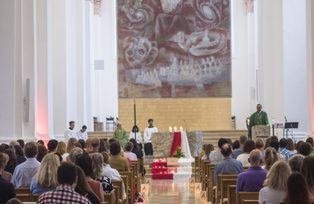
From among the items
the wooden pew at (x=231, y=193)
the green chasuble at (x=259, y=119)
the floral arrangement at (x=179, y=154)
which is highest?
the green chasuble at (x=259, y=119)

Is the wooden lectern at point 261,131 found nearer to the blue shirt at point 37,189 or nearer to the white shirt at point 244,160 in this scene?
the white shirt at point 244,160

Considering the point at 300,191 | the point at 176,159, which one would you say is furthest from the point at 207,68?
the point at 300,191

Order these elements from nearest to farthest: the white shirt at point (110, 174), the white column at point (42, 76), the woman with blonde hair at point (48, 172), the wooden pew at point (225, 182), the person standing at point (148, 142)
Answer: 1. the woman with blonde hair at point (48, 172)
2. the white shirt at point (110, 174)
3. the wooden pew at point (225, 182)
4. the white column at point (42, 76)
5. the person standing at point (148, 142)

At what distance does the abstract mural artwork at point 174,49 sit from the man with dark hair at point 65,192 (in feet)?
103

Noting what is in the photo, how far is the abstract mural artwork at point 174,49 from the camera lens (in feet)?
127

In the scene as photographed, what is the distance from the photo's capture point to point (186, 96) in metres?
38.8

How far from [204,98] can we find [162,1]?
19.4ft

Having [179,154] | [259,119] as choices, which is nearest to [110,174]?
[259,119]

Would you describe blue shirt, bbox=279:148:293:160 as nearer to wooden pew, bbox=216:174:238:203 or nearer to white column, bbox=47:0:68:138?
wooden pew, bbox=216:174:238:203

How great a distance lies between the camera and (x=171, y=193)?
18266 millimetres

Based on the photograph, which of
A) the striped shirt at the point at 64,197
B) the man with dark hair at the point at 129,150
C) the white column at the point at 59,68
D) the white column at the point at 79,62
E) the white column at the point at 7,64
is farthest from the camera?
the white column at the point at 79,62

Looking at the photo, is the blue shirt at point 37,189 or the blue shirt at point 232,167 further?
the blue shirt at point 232,167

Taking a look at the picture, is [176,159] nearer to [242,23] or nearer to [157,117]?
[157,117]

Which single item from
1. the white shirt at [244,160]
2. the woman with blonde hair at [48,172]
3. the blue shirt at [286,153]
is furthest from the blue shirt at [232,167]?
the woman with blonde hair at [48,172]
